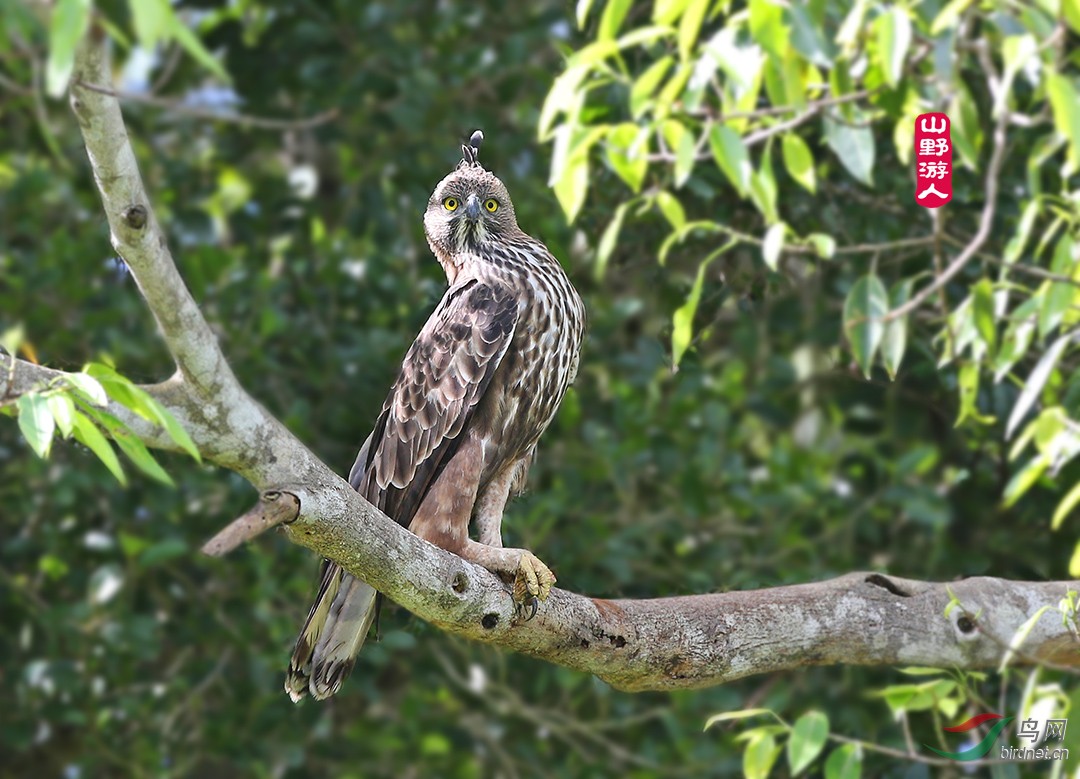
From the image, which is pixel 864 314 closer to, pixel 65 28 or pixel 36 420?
pixel 36 420

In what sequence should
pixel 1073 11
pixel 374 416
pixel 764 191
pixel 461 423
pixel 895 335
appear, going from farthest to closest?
pixel 374 416, pixel 461 423, pixel 895 335, pixel 764 191, pixel 1073 11

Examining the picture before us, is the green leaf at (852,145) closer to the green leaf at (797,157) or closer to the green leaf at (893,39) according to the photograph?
the green leaf at (797,157)

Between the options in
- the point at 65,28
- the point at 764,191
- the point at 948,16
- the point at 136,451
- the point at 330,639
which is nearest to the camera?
the point at 65,28

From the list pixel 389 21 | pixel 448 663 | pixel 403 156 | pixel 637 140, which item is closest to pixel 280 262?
pixel 403 156

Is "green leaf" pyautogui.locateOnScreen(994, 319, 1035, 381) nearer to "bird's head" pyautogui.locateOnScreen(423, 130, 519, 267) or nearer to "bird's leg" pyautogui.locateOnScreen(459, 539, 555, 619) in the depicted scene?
"bird's leg" pyautogui.locateOnScreen(459, 539, 555, 619)

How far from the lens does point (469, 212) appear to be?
14.0ft

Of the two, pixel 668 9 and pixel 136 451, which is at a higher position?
pixel 668 9

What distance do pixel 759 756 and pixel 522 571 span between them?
70 centimetres

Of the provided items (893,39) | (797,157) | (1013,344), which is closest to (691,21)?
(893,39)

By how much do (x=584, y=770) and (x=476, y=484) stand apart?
2257 millimetres

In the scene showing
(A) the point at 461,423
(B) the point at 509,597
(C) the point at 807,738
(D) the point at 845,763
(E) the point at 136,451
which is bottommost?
(D) the point at 845,763

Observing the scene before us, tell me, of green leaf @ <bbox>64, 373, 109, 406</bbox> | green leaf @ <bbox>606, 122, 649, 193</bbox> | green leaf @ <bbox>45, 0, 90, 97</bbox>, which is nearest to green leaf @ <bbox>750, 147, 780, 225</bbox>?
green leaf @ <bbox>606, 122, 649, 193</bbox>

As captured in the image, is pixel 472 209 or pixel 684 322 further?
pixel 472 209

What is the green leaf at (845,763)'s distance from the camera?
10.6 ft
